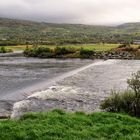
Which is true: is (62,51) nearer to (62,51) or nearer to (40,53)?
(62,51)

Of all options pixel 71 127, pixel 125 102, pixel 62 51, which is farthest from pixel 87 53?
pixel 71 127

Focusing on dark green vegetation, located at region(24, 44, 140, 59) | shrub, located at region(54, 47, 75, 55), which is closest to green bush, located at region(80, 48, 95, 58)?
dark green vegetation, located at region(24, 44, 140, 59)

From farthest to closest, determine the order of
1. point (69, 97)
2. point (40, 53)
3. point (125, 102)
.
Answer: point (40, 53) → point (69, 97) → point (125, 102)

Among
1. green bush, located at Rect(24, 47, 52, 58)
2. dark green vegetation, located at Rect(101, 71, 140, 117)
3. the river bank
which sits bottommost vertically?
green bush, located at Rect(24, 47, 52, 58)

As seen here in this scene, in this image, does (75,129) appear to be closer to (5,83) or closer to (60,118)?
(60,118)

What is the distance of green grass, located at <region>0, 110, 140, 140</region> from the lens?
57.6ft

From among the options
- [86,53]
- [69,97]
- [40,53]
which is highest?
[69,97]

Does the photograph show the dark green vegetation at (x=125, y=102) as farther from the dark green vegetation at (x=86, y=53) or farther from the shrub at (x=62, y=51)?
the shrub at (x=62, y=51)

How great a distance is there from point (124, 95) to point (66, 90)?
553 inches

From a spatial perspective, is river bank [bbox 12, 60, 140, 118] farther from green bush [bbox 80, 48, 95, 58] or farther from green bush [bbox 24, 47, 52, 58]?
green bush [bbox 24, 47, 52, 58]

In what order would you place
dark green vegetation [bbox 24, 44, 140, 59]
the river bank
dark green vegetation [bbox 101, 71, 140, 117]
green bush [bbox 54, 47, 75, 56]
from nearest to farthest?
dark green vegetation [bbox 101, 71, 140, 117] → the river bank → dark green vegetation [bbox 24, 44, 140, 59] → green bush [bbox 54, 47, 75, 56]

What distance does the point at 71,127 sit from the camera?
19.2 metres

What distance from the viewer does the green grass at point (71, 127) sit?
17.5 metres

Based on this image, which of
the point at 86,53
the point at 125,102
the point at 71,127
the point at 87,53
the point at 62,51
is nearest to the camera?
the point at 71,127
